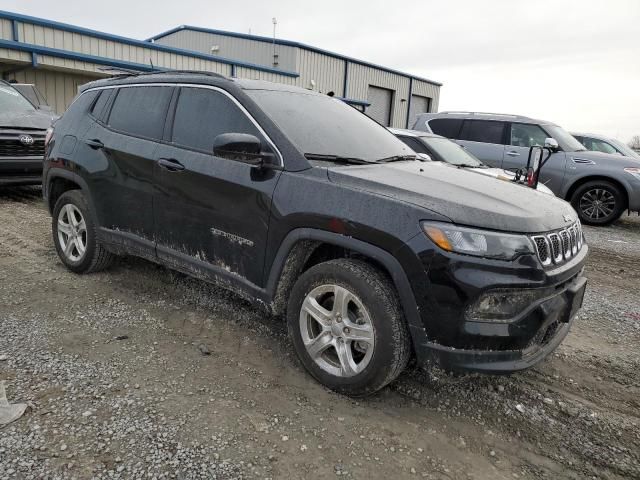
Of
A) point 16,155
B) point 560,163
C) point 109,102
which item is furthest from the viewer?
point 560,163

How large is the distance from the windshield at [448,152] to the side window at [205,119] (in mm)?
4014

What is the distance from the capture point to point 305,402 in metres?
2.70

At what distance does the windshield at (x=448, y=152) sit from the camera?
6.79m

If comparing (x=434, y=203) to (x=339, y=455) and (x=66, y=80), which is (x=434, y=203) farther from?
(x=66, y=80)

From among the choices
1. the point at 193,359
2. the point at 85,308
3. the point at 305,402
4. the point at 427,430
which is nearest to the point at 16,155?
the point at 85,308

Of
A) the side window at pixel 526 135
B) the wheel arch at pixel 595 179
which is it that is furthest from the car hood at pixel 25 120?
the wheel arch at pixel 595 179

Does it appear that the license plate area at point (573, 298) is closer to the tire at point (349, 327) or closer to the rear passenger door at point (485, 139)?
the tire at point (349, 327)

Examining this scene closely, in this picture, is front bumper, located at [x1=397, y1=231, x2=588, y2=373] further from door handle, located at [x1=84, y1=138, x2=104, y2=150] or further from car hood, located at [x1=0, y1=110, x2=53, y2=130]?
car hood, located at [x1=0, y1=110, x2=53, y2=130]

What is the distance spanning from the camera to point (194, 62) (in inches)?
612

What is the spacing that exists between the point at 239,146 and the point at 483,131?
8.07 m

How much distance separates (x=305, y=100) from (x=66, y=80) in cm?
1224

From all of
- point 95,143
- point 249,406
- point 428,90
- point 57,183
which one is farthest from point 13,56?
point 428,90

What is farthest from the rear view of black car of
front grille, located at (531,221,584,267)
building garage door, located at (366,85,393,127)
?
building garage door, located at (366,85,393,127)

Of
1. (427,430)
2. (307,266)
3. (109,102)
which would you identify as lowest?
(427,430)
